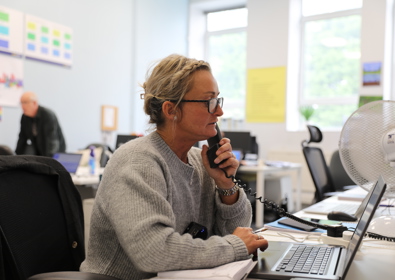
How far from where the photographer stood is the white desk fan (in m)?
1.46

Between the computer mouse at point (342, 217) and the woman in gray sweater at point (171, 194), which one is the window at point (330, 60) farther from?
the woman in gray sweater at point (171, 194)

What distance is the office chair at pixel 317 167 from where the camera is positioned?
2.98 metres

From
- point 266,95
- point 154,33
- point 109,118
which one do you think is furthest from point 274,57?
point 109,118

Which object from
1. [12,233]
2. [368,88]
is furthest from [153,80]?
[368,88]

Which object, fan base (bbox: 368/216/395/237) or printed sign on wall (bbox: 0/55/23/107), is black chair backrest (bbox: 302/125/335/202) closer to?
fan base (bbox: 368/216/395/237)

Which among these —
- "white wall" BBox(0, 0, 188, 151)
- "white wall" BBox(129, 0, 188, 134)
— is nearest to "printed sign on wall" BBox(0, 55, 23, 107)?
"white wall" BBox(0, 0, 188, 151)

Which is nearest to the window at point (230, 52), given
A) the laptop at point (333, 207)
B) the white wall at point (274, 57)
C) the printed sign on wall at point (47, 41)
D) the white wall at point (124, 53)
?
the white wall at point (124, 53)

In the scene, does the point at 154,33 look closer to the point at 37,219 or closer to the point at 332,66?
the point at 332,66

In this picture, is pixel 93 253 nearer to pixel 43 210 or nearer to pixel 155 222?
pixel 43 210

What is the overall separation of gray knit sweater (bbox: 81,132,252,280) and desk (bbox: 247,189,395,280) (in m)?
0.26

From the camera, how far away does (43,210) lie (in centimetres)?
118

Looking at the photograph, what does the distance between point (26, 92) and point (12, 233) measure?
13.0 ft

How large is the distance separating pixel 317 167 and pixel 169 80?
2353mm

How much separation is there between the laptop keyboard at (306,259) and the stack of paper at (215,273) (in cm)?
11
